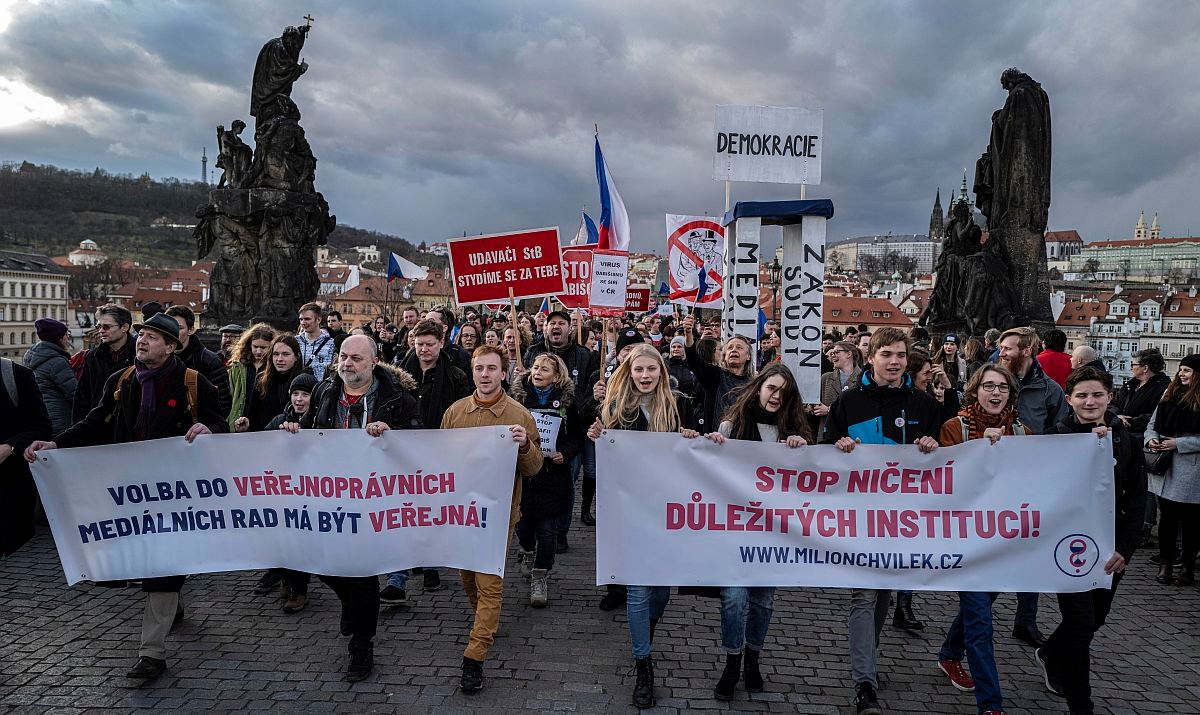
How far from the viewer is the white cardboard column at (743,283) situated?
22.6 ft

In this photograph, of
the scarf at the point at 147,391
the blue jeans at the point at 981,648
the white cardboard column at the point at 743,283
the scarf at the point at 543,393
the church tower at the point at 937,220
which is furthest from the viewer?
the church tower at the point at 937,220

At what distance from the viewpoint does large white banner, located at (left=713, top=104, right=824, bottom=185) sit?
26.1ft

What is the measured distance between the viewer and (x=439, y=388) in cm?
660

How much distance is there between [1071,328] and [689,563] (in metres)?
109

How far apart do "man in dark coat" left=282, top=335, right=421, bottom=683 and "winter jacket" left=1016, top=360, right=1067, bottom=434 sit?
4.71 meters

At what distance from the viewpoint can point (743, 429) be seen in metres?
4.89

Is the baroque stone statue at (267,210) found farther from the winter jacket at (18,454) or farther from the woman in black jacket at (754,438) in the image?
the woman in black jacket at (754,438)

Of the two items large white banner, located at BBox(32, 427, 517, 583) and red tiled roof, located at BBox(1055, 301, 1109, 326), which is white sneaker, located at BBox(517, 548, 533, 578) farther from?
red tiled roof, located at BBox(1055, 301, 1109, 326)

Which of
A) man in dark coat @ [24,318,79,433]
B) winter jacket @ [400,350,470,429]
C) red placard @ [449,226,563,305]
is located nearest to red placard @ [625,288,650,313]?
red placard @ [449,226,563,305]

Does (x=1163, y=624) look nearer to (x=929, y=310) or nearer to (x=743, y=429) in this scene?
(x=743, y=429)

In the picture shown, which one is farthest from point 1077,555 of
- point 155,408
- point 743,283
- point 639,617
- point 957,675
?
point 155,408

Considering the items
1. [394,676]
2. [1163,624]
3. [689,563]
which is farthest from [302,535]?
[1163,624]

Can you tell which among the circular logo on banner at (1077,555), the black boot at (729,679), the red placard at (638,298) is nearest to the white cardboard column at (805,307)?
the circular logo on banner at (1077,555)

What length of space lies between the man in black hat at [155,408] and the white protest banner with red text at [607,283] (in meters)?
5.36
